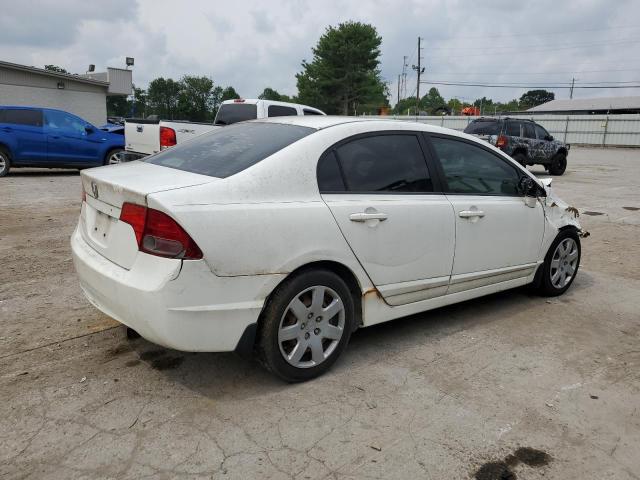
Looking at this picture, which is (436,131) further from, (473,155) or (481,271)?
(481,271)

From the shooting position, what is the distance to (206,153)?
141 inches

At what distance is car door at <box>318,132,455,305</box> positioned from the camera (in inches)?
133

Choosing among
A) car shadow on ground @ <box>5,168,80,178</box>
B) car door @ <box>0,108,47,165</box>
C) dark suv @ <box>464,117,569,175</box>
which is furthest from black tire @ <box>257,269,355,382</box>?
dark suv @ <box>464,117,569,175</box>

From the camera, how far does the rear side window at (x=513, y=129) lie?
52.5ft

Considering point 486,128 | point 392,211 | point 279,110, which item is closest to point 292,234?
point 392,211

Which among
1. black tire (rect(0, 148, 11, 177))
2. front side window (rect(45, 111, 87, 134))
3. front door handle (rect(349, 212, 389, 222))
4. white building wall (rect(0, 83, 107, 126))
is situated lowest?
black tire (rect(0, 148, 11, 177))

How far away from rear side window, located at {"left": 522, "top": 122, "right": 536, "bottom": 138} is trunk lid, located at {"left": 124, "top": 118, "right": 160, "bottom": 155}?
10.9 metres

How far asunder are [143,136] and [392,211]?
28.3 ft

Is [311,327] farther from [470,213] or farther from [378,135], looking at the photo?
[470,213]

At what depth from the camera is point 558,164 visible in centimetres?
1736

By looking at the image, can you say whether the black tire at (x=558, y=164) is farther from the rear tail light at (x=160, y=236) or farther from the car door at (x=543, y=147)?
the rear tail light at (x=160, y=236)

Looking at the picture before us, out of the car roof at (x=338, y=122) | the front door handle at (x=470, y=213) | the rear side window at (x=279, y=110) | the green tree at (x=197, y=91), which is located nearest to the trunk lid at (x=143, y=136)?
the rear side window at (x=279, y=110)

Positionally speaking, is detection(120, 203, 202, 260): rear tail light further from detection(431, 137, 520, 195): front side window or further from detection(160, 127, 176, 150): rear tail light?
detection(160, 127, 176, 150): rear tail light

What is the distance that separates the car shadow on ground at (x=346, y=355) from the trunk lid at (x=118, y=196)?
0.79 m
